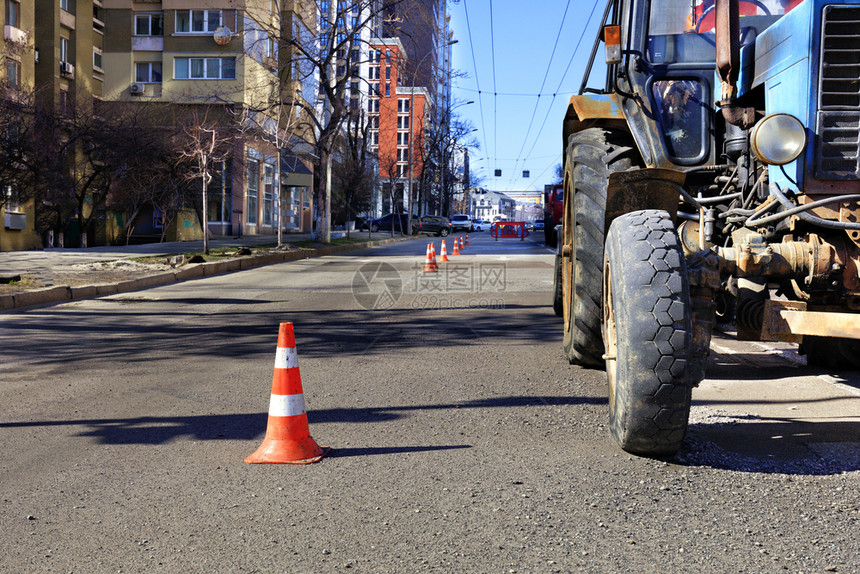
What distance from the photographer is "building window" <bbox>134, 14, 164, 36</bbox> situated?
1704 inches

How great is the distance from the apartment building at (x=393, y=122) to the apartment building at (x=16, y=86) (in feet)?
36.8

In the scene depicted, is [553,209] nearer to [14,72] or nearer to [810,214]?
[14,72]

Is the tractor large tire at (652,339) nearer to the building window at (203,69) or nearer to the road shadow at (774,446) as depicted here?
the road shadow at (774,446)

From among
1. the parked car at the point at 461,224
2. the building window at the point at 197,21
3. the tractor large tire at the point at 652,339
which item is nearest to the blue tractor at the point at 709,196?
the tractor large tire at the point at 652,339

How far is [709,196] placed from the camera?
5902 millimetres

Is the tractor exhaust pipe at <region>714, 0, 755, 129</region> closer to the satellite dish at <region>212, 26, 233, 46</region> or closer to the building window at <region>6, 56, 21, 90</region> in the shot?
the building window at <region>6, 56, 21, 90</region>

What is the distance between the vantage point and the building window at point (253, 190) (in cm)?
4397

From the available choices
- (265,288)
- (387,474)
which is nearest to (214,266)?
(265,288)

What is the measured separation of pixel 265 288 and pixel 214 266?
14.7ft

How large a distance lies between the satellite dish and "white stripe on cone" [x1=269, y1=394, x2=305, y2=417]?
39974mm

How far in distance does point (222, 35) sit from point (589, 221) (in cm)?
3925

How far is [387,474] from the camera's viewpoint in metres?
3.89

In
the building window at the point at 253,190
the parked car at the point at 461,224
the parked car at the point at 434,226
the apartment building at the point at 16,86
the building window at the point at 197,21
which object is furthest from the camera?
the parked car at the point at 461,224

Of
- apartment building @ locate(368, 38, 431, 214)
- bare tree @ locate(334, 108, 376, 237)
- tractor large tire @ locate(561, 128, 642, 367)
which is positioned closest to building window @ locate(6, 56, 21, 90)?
apartment building @ locate(368, 38, 431, 214)
